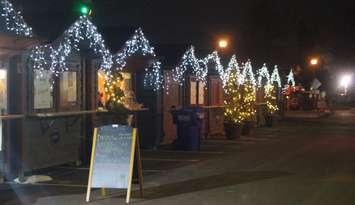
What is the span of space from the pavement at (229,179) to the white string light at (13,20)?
284cm

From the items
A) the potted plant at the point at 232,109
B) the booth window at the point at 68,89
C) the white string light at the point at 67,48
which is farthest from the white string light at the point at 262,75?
the booth window at the point at 68,89

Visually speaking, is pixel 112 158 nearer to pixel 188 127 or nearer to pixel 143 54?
pixel 188 127

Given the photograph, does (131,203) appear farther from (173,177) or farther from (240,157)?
(240,157)

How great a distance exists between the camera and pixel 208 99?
2627cm

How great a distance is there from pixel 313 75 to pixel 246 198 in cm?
5757

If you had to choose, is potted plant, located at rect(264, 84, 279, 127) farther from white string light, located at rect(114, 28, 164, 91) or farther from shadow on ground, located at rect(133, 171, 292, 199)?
shadow on ground, located at rect(133, 171, 292, 199)

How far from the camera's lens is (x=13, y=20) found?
517 inches

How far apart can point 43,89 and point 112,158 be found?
477 centimetres

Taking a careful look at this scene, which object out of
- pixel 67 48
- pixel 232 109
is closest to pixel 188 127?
pixel 232 109

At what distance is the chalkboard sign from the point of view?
1109cm

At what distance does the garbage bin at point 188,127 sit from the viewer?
19.7m

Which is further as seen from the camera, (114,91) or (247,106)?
(247,106)

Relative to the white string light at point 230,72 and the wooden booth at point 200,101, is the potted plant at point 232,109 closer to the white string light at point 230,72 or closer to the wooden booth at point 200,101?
the white string light at point 230,72

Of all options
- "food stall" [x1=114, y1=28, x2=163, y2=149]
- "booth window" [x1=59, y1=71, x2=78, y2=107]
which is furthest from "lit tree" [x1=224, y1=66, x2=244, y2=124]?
"booth window" [x1=59, y1=71, x2=78, y2=107]
